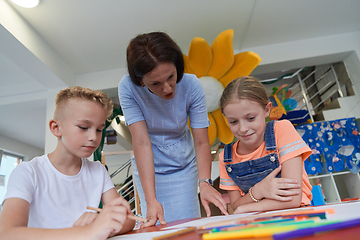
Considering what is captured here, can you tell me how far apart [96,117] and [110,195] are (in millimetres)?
285

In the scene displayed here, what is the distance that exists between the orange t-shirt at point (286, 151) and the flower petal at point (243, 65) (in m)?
1.48

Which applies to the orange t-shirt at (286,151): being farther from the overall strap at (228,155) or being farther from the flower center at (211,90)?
the flower center at (211,90)

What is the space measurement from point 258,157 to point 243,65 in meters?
1.58

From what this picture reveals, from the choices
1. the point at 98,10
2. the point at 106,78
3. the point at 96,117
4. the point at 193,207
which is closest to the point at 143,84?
the point at 96,117

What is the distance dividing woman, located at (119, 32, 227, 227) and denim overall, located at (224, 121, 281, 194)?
112 millimetres

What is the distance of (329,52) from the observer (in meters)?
3.23

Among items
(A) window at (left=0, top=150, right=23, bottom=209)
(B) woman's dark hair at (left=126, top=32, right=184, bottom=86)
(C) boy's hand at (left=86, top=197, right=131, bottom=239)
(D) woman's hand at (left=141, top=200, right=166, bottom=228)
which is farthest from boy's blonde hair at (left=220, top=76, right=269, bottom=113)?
(A) window at (left=0, top=150, right=23, bottom=209)

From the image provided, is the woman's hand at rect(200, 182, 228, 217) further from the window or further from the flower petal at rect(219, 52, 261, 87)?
the window

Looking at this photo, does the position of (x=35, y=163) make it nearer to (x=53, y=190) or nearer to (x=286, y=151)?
(x=53, y=190)

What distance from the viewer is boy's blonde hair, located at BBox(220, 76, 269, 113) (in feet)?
3.31

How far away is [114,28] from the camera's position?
2566 millimetres

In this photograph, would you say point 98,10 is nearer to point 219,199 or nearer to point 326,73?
point 219,199

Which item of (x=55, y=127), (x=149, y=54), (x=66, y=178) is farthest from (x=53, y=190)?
(x=149, y=54)

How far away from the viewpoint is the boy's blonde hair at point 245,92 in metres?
1.01
